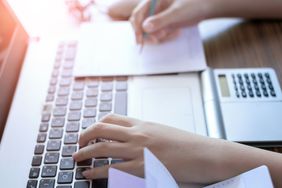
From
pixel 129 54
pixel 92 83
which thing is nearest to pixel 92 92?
pixel 92 83

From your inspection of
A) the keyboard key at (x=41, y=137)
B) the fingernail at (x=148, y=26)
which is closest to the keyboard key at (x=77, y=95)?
the keyboard key at (x=41, y=137)

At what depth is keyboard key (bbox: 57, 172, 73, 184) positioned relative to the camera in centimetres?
55

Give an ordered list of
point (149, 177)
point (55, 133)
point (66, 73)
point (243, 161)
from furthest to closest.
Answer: point (66, 73) → point (55, 133) → point (243, 161) → point (149, 177)

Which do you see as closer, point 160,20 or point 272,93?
point 272,93

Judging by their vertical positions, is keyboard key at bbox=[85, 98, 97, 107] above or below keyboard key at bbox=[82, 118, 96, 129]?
above

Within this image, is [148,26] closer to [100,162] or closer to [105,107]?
[105,107]

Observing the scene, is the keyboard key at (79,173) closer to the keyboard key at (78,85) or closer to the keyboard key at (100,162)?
the keyboard key at (100,162)

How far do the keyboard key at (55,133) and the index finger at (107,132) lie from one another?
0.24 feet

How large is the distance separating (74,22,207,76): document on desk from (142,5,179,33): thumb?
41 mm

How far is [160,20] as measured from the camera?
730 mm

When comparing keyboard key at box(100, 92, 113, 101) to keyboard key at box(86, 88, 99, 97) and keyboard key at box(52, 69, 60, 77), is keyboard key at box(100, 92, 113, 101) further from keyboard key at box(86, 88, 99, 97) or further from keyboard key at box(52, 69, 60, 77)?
keyboard key at box(52, 69, 60, 77)

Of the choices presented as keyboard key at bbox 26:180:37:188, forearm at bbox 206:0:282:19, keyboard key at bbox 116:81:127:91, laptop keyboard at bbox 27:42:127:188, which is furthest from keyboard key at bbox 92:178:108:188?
forearm at bbox 206:0:282:19

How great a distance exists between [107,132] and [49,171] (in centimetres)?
12

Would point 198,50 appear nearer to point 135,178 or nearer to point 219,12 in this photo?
point 219,12
